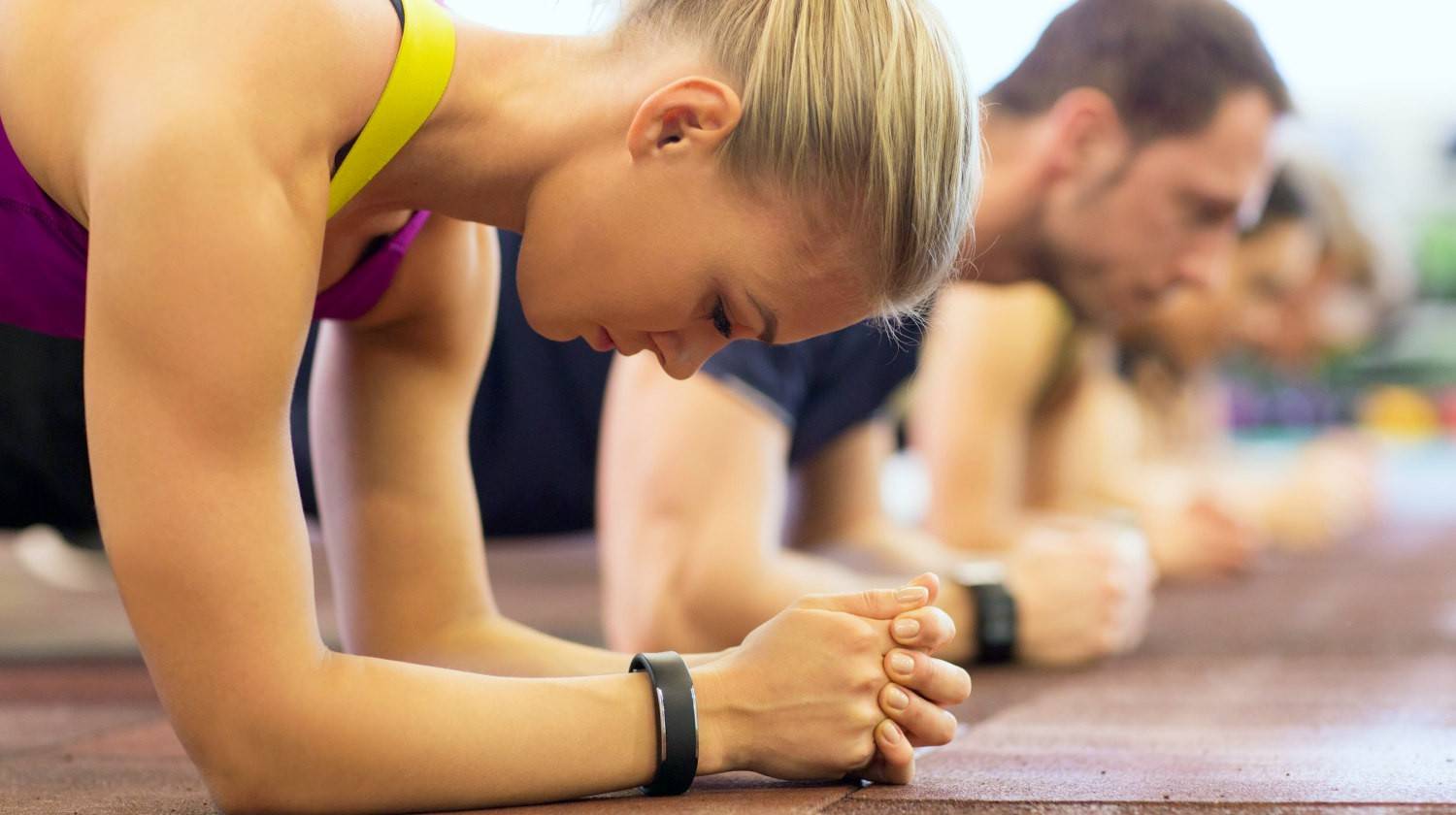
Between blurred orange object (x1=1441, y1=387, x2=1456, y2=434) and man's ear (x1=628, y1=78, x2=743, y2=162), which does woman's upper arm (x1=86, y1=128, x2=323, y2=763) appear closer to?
man's ear (x1=628, y1=78, x2=743, y2=162)

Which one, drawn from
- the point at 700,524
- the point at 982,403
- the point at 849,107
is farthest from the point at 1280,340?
the point at 849,107

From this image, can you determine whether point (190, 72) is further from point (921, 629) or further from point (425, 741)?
point (921, 629)

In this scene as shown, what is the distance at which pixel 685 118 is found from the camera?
86 cm

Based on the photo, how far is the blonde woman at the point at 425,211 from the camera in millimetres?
767

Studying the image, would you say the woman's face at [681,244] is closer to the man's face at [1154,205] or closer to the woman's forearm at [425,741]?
the woman's forearm at [425,741]

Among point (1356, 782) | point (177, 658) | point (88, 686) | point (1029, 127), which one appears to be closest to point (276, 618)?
point (177, 658)

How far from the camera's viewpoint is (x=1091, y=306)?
1910 mm

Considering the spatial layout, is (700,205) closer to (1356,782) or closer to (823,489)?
(1356,782)

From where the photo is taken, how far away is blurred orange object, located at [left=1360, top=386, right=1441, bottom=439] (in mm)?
10055

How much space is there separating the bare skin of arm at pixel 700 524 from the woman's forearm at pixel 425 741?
0.55 m

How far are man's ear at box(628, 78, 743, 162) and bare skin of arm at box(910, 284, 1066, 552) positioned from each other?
1.38 metres

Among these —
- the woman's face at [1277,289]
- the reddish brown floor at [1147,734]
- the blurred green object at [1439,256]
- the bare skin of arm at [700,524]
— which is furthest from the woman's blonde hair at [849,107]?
the blurred green object at [1439,256]

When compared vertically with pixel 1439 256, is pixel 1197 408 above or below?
above

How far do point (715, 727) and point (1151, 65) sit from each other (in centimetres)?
120
